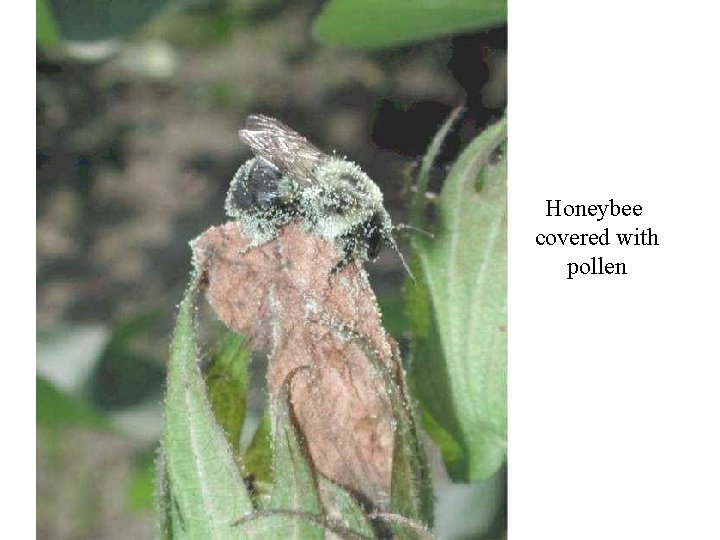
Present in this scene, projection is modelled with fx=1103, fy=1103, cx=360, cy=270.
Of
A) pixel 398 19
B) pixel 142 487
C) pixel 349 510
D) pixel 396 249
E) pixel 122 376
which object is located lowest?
pixel 142 487

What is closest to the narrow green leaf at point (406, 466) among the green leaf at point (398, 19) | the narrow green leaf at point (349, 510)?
the narrow green leaf at point (349, 510)

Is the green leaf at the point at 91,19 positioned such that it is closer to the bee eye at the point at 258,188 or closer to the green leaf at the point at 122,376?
the green leaf at the point at 122,376

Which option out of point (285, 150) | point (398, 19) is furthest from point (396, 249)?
point (398, 19)

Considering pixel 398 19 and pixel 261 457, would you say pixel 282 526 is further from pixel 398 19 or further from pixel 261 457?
pixel 398 19

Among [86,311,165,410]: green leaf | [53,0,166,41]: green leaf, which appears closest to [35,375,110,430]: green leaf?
[86,311,165,410]: green leaf

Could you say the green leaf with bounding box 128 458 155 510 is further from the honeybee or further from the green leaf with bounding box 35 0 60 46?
the honeybee
